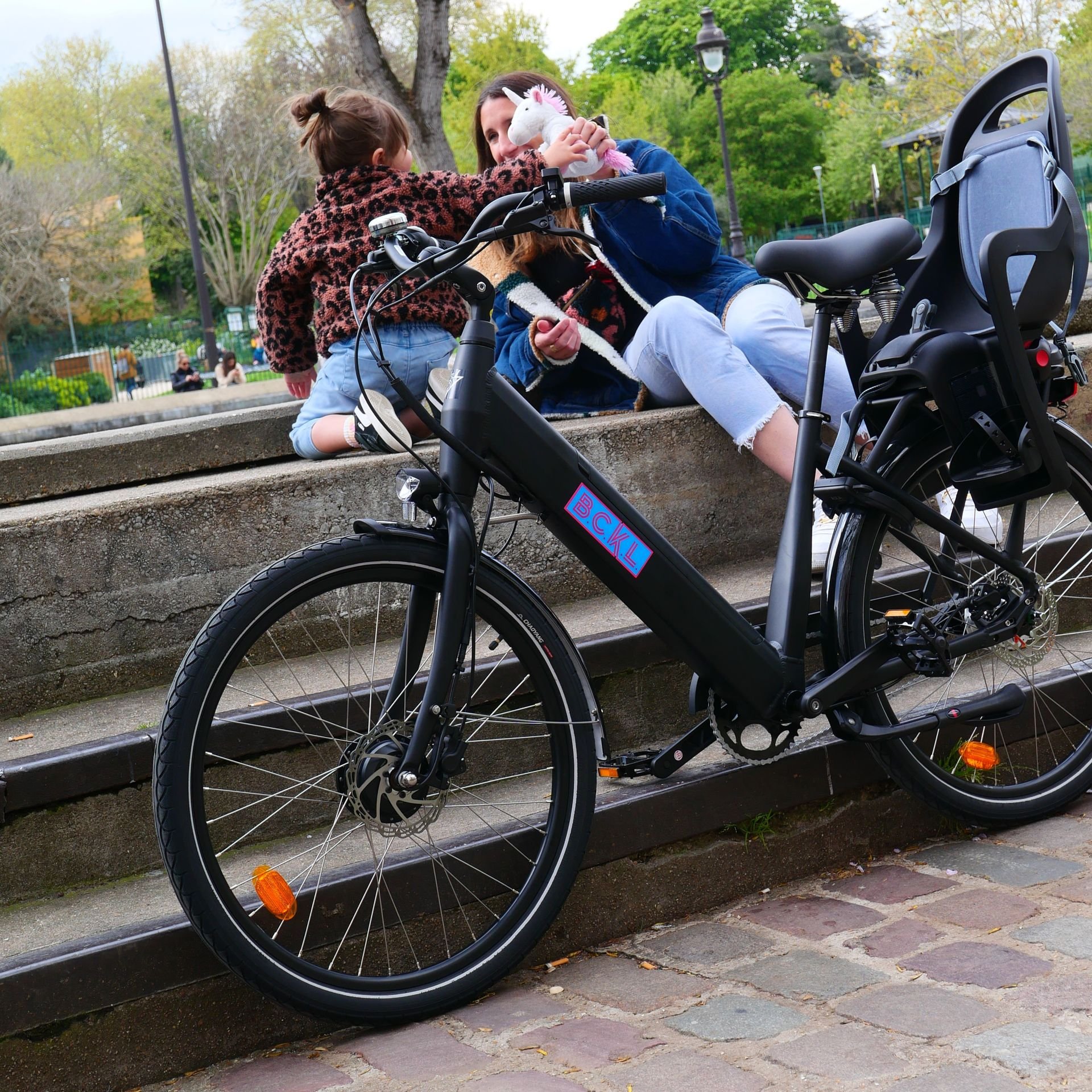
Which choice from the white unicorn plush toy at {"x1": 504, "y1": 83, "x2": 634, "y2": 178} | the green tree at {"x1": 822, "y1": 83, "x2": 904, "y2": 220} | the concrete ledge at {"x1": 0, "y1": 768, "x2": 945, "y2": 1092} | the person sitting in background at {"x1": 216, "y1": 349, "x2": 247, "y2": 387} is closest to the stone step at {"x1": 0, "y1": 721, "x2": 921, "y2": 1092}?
the concrete ledge at {"x1": 0, "y1": 768, "x2": 945, "y2": 1092}

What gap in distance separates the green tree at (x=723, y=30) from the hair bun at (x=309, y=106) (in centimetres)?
7198

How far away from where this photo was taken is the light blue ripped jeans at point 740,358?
3465 millimetres

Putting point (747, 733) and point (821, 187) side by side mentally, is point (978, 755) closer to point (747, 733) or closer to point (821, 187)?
point (747, 733)

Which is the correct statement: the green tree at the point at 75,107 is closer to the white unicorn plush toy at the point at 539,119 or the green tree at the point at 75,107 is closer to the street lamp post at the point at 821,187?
the street lamp post at the point at 821,187

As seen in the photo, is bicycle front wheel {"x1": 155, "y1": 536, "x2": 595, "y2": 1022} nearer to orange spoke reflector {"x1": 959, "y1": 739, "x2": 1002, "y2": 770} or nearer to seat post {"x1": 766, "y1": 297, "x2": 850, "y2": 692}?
seat post {"x1": 766, "y1": 297, "x2": 850, "y2": 692}

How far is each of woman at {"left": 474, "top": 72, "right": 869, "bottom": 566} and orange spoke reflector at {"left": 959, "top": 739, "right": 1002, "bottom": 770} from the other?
97 cm

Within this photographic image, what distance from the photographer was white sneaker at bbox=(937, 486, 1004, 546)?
3115 mm

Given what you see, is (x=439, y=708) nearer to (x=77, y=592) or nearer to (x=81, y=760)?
(x=81, y=760)

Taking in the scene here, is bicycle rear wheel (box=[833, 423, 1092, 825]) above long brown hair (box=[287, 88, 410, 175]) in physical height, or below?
below

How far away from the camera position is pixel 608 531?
2.59m

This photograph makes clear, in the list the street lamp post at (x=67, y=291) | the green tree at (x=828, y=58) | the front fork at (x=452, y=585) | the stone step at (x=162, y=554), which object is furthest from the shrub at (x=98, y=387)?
the green tree at (x=828, y=58)

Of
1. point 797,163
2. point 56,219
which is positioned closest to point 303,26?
point 56,219

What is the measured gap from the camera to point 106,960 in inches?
90.3

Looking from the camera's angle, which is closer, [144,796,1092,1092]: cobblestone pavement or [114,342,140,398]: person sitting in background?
[144,796,1092,1092]: cobblestone pavement
